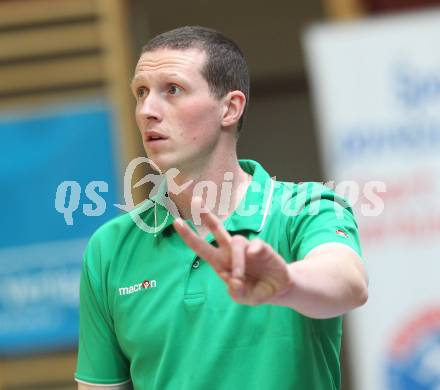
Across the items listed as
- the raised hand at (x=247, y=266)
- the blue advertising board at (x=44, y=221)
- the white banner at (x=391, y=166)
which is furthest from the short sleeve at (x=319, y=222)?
the blue advertising board at (x=44, y=221)

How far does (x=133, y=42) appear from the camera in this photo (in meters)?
8.05

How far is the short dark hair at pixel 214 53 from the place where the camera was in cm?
300

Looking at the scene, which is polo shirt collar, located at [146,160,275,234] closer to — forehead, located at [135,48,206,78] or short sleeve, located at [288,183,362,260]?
short sleeve, located at [288,183,362,260]

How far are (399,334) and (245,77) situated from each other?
338 centimetres

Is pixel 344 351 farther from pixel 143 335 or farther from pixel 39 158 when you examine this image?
pixel 143 335

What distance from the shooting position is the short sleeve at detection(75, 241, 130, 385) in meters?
3.08

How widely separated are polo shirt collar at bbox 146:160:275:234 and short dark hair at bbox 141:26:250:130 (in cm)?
18

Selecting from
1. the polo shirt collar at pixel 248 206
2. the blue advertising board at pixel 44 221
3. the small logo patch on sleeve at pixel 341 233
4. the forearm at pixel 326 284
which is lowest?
the blue advertising board at pixel 44 221

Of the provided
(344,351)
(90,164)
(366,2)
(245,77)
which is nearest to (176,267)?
(245,77)

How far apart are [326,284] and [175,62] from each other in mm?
823

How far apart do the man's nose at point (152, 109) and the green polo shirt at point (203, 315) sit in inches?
12.7

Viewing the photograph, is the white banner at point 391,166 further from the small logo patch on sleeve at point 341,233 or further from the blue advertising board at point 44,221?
the small logo patch on sleeve at point 341,233

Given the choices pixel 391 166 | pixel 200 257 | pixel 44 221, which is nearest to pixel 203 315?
pixel 200 257

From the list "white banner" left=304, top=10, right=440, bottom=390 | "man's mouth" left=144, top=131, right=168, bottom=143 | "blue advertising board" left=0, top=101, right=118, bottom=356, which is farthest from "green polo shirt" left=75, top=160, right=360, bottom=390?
"blue advertising board" left=0, top=101, right=118, bottom=356
